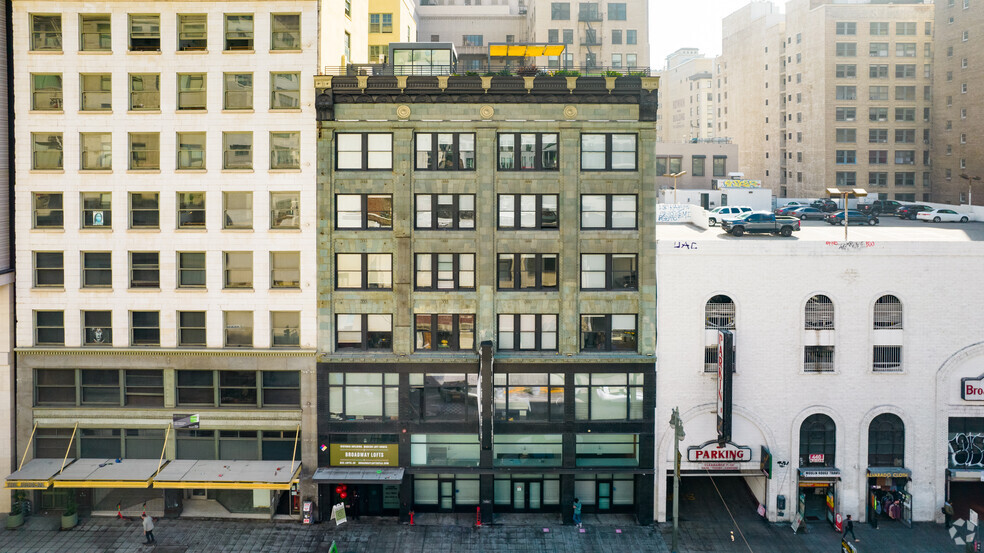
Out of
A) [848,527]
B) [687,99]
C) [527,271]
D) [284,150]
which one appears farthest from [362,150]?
[687,99]

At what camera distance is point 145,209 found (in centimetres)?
3812

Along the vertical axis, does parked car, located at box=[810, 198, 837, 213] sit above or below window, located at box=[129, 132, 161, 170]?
below

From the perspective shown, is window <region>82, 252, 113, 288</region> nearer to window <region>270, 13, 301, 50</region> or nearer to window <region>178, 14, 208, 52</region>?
window <region>178, 14, 208, 52</region>

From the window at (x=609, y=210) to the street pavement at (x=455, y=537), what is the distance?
48.8ft

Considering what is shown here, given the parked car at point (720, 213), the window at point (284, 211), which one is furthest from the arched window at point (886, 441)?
the window at point (284, 211)

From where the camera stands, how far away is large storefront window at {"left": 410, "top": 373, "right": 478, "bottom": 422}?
37844 mm

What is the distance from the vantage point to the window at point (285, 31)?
37.6 meters

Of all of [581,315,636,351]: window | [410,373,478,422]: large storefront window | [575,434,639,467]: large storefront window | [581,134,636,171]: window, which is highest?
[581,134,636,171]: window

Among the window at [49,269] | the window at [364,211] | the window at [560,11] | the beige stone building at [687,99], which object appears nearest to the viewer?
the window at [364,211]

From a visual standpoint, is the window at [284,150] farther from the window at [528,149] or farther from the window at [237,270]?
the window at [528,149]

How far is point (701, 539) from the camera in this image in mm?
36094

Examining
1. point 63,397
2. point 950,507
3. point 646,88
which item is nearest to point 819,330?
point 950,507

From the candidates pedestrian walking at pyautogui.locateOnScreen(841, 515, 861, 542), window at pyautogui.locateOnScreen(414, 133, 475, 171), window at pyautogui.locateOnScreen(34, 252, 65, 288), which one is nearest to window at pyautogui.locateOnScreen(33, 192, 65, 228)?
window at pyautogui.locateOnScreen(34, 252, 65, 288)

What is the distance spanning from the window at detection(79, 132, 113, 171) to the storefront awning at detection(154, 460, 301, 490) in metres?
15.3
